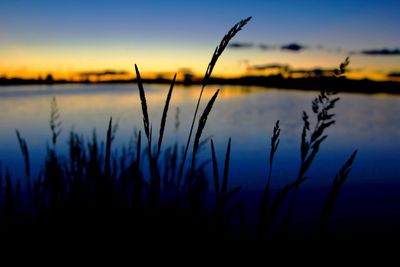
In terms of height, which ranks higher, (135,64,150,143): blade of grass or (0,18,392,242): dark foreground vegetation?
(135,64,150,143): blade of grass

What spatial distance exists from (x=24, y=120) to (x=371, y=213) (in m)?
24.7

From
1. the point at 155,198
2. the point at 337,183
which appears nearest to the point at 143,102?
the point at 155,198

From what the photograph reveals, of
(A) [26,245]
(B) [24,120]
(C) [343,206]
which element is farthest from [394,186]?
(B) [24,120]

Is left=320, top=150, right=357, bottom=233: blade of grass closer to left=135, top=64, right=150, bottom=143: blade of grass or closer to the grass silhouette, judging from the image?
the grass silhouette

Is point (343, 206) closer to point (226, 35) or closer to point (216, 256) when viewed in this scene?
point (216, 256)

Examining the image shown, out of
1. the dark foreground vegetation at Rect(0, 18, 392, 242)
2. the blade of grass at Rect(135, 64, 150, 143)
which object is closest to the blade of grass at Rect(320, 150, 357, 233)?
the dark foreground vegetation at Rect(0, 18, 392, 242)

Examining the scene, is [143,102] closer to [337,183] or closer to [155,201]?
[155,201]

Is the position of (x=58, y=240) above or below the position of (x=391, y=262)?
above

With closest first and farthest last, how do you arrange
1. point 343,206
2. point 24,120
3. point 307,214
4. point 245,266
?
1. point 245,266
2. point 307,214
3. point 343,206
4. point 24,120

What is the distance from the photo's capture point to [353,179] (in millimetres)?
10883

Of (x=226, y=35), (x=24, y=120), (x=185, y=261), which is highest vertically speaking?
(x=226, y=35)

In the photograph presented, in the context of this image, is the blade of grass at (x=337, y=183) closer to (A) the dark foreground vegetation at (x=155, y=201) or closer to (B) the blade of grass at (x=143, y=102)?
(A) the dark foreground vegetation at (x=155, y=201)

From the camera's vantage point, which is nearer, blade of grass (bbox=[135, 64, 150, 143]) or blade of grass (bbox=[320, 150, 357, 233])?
blade of grass (bbox=[135, 64, 150, 143])

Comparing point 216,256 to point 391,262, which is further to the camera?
point 391,262
